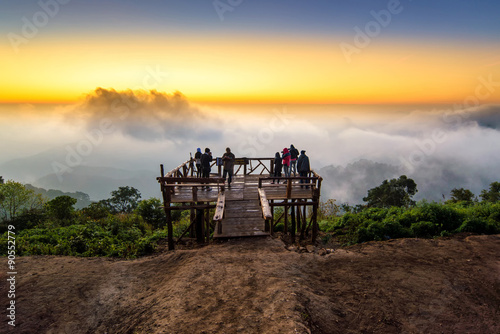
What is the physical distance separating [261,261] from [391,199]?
30.2 m

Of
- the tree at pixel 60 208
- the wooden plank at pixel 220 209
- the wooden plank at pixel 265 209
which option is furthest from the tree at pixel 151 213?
the wooden plank at pixel 265 209

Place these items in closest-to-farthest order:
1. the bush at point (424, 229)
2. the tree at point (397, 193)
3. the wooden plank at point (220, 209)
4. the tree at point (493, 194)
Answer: the wooden plank at point (220, 209), the bush at point (424, 229), the tree at point (493, 194), the tree at point (397, 193)

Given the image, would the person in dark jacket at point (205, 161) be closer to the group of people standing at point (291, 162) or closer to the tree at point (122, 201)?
the group of people standing at point (291, 162)

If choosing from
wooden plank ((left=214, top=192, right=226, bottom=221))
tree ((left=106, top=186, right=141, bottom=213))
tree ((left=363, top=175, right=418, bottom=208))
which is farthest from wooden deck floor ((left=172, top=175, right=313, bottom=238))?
tree ((left=106, top=186, right=141, bottom=213))

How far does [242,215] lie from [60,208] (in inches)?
539

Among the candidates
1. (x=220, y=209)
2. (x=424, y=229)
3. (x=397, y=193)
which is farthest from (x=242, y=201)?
(x=397, y=193)

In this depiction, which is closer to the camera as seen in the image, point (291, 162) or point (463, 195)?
point (291, 162)

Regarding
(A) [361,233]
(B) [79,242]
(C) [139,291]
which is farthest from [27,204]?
(A) [361,233]

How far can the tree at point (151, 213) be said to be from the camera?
20109 mm

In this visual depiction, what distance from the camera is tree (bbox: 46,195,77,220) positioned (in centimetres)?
1747

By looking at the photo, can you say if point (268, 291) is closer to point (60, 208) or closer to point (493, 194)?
point (60, 208)

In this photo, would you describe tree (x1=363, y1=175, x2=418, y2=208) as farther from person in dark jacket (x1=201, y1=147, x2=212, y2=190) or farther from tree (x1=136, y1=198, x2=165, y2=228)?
person in dark jacket (x1=201, y1=147, x2=212, y2=190)

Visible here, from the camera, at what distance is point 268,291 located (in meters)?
6.65

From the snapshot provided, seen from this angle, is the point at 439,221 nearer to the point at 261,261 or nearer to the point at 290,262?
the point at 290,262
